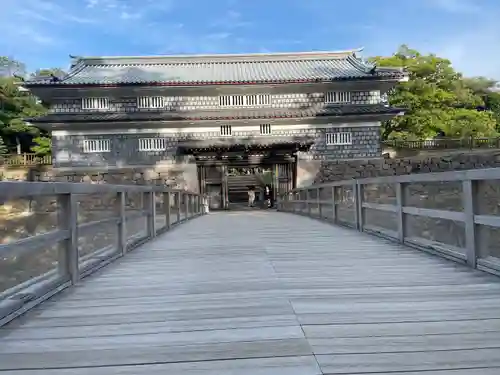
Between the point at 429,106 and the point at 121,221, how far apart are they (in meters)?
28.2

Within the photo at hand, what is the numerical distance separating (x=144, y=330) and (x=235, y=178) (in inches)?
1076

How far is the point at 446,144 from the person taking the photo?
1099 inches

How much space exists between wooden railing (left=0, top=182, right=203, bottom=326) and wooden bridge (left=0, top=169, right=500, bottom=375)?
0.01 meters

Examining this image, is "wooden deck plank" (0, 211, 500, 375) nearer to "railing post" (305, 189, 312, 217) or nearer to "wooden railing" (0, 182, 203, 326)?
"wooden railing" (0, 182, 203, 326)

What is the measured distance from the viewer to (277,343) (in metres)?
2.08

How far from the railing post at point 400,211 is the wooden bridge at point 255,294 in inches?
0.8

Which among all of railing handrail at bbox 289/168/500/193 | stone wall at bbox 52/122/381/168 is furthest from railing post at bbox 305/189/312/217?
stone wall at bbox 52/122/381/168

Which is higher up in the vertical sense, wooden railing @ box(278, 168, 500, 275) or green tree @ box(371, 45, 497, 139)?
green tree @ box(371, 45, 497, 139)

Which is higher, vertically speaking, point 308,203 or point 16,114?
point 16,114

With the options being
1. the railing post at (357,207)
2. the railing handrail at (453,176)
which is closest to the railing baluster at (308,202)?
the railing post at (357,207)

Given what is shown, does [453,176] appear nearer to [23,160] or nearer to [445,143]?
[445,143]

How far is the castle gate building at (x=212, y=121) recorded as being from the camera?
2255cm

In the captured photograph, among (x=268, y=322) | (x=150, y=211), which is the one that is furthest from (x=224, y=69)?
(x=268, y=322)

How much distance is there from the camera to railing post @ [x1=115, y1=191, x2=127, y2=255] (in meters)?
4.84
